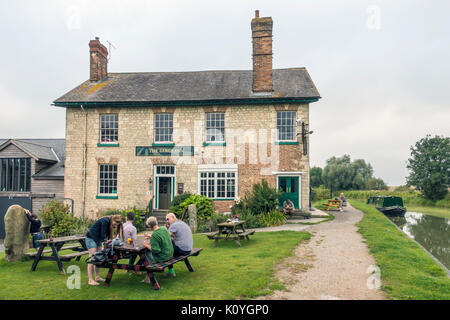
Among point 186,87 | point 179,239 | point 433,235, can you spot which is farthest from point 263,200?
point 433,235

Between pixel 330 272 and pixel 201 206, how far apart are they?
9329 millimetres

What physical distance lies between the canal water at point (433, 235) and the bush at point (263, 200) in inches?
286

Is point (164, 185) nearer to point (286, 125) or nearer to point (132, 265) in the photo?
point (286, 125)

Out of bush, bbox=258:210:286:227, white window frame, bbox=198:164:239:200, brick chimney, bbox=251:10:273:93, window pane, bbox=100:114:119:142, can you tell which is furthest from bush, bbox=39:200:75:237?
brick chimney, bbox=251:10:273:93

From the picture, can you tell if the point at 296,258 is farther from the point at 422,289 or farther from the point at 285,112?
the point at 285,112

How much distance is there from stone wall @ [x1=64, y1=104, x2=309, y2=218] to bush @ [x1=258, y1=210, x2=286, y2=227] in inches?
81.7

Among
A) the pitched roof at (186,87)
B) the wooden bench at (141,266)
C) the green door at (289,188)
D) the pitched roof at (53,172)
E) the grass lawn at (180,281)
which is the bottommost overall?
the grass lawn at (180,281)

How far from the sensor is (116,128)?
17.8 metres

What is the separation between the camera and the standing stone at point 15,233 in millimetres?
8047

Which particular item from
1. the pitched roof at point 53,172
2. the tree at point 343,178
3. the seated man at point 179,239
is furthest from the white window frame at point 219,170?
the tree at point 343,178

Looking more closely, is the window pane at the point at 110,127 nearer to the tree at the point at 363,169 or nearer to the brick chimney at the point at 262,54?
the brick chimney at the point at 262,54

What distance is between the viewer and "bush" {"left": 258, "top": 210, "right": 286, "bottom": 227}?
14.6 metres
